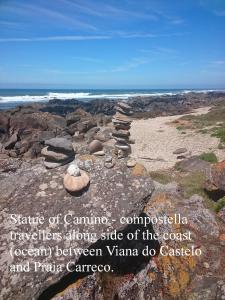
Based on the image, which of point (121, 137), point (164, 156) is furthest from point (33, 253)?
point (164, 156)

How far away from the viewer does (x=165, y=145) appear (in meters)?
21.3

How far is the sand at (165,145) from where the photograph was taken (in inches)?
664

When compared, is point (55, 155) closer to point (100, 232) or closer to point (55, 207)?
point (55, 207)

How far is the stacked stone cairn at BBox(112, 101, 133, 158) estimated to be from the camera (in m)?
13.1

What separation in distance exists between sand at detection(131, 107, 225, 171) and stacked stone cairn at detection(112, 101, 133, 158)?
214cm

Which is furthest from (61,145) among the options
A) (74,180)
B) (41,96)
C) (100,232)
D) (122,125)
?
(41,96)

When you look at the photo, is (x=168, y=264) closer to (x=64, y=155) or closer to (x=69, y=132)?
(x=64, y=155)

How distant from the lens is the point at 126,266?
5.39 m

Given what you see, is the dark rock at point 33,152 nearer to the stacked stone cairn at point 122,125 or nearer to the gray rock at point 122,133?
the stacked stone cairn at point 122,125

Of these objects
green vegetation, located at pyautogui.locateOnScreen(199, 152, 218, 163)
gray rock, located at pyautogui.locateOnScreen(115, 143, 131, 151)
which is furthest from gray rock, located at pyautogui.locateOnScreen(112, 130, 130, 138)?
green vegetation, located at pyautogui.locateOnScreen(199, 152, 218, 163)

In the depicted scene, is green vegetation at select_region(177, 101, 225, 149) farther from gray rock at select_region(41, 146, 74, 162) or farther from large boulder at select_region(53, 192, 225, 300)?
gray rock at select_region(41, 146, 74, 162)

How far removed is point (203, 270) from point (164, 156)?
1290 cm

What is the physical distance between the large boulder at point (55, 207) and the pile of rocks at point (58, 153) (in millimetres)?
155

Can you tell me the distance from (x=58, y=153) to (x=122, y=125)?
7569mm
